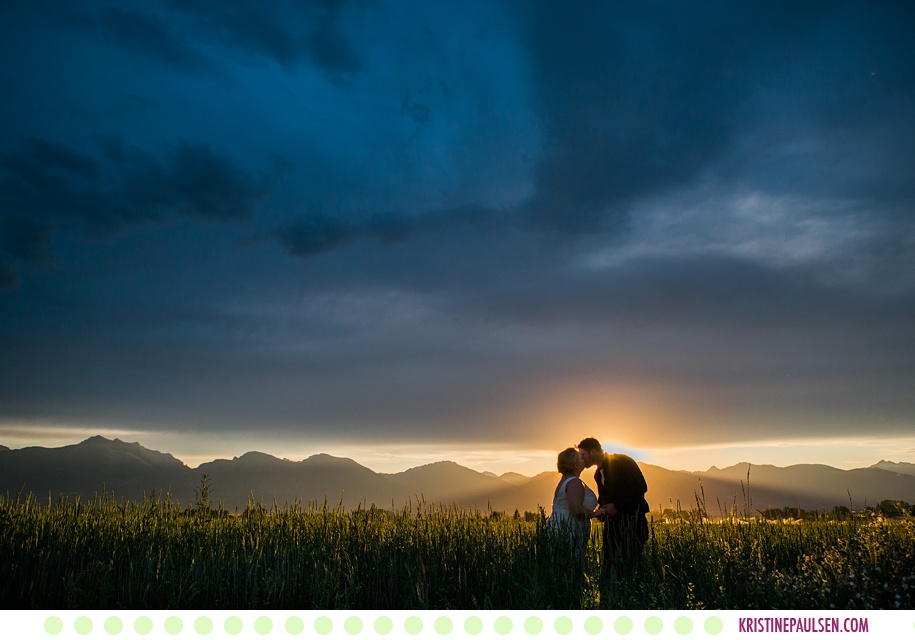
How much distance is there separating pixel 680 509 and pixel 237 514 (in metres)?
7.72

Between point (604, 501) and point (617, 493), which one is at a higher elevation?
point (617, 493)

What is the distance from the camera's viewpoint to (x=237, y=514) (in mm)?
11117

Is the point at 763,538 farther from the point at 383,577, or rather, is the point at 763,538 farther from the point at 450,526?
the point at 383,577
